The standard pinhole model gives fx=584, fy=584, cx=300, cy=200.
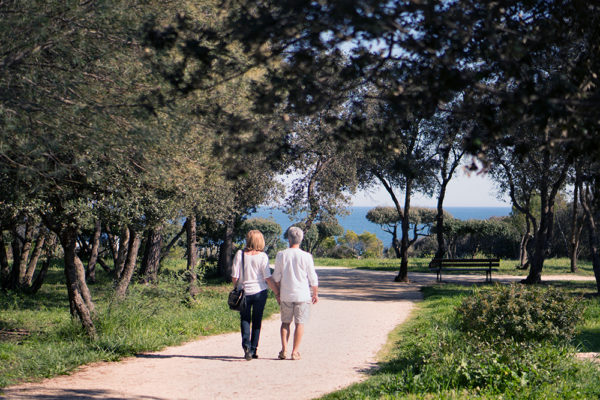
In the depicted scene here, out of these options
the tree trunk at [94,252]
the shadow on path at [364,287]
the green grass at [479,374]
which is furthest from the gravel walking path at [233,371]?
the tree trunk at [94,252]

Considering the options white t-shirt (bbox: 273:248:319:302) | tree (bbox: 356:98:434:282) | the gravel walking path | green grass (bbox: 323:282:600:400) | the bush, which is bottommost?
the gravel walking path

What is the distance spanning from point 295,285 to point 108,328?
3338 mm

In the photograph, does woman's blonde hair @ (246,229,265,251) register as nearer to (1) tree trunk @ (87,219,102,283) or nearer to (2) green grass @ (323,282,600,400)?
(2) green grass @ (323,282,600,400)

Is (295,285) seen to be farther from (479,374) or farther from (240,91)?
(240,91)

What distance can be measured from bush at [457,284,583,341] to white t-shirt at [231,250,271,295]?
10.6 feet

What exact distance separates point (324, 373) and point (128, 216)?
4.94 metres

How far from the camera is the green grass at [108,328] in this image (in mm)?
7648

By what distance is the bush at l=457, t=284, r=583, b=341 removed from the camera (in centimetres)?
864

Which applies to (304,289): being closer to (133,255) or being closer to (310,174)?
(133,255)

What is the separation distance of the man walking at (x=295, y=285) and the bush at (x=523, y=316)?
258cm

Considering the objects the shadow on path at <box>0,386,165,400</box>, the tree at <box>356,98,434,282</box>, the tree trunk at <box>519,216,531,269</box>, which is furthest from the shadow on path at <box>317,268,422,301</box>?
the shadow on path at <box>0,386,165,400</box>

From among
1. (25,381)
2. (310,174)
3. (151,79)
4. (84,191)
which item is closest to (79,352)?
(25,381)

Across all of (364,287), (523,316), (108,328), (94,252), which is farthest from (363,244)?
(108,328)

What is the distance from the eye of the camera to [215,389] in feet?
21.5
